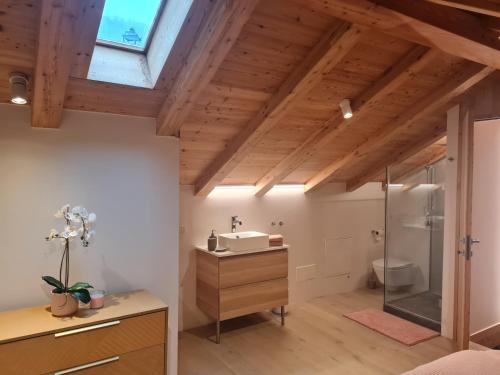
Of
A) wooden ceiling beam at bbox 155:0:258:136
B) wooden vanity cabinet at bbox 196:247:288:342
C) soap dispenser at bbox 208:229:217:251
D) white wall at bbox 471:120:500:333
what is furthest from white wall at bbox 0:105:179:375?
white wall at bbox 471:120:500:333

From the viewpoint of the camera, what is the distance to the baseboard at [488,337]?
3.49m

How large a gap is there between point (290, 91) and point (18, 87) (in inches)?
61.1

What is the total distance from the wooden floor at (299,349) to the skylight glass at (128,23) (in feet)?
7.76

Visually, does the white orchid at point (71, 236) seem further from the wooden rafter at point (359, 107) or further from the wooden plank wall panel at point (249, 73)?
the wooden rafter at point (359, 107)

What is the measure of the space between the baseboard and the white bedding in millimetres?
1887

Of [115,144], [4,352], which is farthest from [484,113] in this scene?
[4,352]

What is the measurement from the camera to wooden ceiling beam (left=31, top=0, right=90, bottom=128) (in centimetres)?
155

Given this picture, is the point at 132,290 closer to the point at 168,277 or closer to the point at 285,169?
the point at 168,277

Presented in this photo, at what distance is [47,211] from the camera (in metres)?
2.30

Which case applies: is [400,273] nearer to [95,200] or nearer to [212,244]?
[212,244]

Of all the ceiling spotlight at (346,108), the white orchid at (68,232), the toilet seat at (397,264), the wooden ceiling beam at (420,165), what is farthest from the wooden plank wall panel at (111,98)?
the toilet seat at (397,264)

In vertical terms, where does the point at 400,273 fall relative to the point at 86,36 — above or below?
below

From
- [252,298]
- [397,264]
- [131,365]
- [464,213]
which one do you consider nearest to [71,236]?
[131,365]

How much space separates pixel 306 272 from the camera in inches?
180
